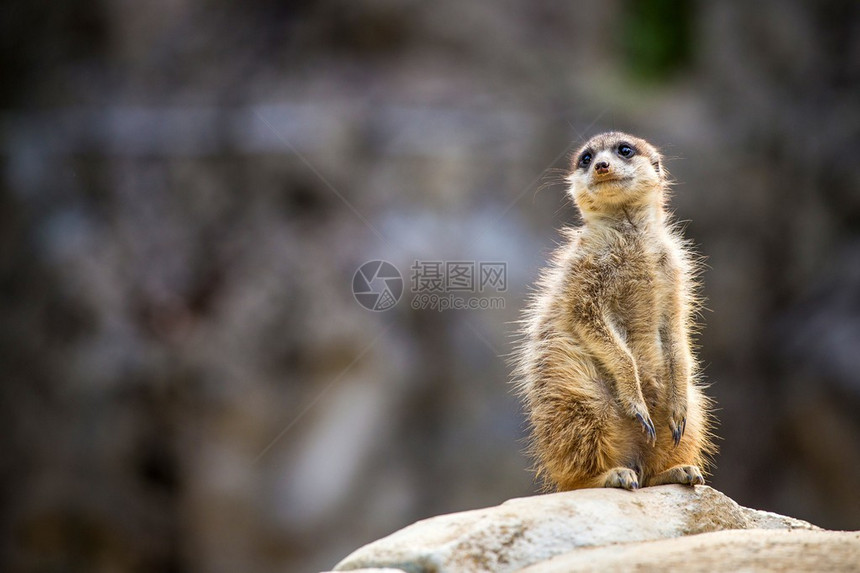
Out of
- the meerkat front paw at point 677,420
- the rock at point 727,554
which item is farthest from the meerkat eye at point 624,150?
the rock at point 727,554

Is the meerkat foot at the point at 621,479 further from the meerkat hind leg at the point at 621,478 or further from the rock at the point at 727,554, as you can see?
the rock at the point at 727,554

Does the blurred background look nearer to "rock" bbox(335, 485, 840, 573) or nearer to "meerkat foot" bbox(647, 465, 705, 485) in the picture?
"meerkat foot" bbox(647, 465, 705, 485)

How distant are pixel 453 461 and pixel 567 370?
15.1ft

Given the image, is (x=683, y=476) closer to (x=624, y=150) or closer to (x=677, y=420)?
(x=677, y=420)

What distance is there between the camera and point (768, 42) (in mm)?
8836

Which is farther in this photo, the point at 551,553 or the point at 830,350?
the point at 830,350

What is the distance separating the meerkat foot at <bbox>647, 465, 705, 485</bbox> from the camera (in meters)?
2.92

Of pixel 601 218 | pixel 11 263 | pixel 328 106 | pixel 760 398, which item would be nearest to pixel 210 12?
pixel 328 106

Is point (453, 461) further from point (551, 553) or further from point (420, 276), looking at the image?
point (551, 553)

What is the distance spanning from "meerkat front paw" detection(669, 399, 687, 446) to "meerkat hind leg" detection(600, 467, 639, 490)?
0.21 meters

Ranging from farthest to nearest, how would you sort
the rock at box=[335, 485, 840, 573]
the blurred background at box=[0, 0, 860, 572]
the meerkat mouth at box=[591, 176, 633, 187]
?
1. the blurred background at box=[0, 0, 860, 572]
2. the meerkat mouth at box=[591, 176, 633, 187]
3. the rock at box=[335, 485, 840, 573]

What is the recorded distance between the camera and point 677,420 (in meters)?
3.01

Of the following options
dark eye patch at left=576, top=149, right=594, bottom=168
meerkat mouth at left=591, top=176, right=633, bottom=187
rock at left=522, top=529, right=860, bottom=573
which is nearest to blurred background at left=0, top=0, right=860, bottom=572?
dark eye patch at left=576, top=149, right=594, bottom=168

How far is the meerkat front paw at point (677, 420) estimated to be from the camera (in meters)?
3.00
